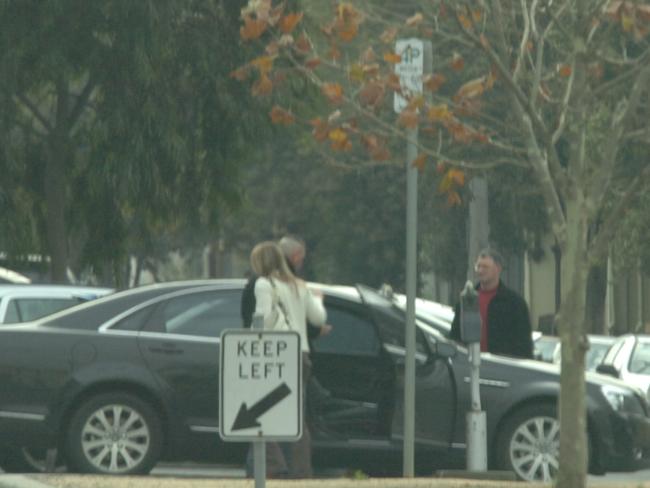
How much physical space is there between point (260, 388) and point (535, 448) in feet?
17.9

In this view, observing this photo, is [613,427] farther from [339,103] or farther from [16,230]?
[16,230]

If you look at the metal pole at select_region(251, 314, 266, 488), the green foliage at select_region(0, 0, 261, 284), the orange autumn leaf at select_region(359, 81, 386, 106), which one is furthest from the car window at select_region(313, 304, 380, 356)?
the green foliage at select_region(0, 0, 261, 284)

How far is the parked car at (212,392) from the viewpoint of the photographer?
565 inches

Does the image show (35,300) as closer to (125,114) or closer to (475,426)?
(475,426)

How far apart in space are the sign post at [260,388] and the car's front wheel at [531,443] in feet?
17.3

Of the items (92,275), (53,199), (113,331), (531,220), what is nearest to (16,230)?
(53,199)

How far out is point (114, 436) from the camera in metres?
14.4

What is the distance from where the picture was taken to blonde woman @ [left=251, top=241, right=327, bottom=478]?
1316 centimetres

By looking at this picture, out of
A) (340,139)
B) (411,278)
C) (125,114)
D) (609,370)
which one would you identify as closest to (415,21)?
(340,139)

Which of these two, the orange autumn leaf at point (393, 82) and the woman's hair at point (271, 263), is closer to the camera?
the orange autumn leaf at point (393, 82)

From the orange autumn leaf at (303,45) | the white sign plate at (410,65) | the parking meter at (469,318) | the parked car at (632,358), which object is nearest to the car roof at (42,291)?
the parking meter at (469,318)

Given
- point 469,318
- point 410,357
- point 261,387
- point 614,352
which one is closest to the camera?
point 261,387

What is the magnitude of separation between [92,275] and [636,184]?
2010cm

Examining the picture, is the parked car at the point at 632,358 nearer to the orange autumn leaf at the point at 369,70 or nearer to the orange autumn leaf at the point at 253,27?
the orange autumn leaf at the point at 369,70
